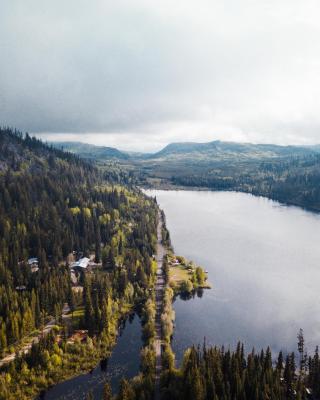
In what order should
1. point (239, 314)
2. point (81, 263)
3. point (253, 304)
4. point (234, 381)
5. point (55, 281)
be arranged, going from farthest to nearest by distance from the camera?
point (81, 263) < point (253, 304) < point (239, 314) < point (55, 281) < point (234, 381)

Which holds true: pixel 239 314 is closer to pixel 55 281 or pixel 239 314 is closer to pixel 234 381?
pixel 234 381

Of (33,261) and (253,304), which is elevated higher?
(33,261)

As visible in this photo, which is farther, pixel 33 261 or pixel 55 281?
pixel 33 261

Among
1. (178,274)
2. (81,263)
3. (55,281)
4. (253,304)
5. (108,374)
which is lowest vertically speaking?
(108,374)

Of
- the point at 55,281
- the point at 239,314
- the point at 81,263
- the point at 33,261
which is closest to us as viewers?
the point at 55,281

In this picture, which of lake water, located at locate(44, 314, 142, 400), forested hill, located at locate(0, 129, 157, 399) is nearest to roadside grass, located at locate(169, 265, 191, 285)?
forested hill, located at locate(0, 129, 157, 399)

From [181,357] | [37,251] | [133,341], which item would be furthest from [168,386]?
[37,251]

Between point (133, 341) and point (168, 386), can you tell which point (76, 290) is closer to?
point (133, 341)

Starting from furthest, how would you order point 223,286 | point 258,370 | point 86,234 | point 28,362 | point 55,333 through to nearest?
point 86,234, point 223,286, point 55,333, point 28,362, point 258,370

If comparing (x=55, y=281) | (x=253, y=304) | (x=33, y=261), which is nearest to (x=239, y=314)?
(x=253, y=304)
